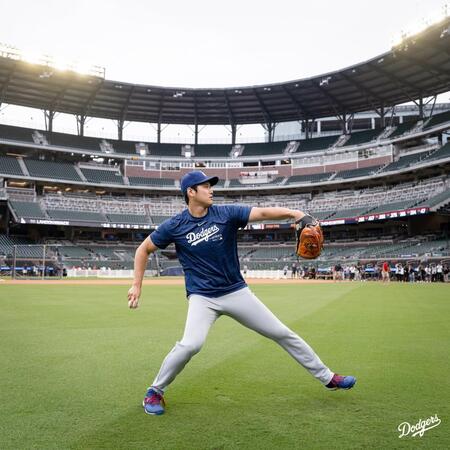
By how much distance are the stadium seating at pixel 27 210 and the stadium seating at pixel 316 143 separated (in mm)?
37082

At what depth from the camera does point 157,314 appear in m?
12.8

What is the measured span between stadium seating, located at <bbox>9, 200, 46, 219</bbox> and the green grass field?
5001 centimetres

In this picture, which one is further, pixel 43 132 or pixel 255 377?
pixel 43 132

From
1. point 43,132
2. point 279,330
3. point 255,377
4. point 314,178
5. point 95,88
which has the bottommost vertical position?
point 255,377

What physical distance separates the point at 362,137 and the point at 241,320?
63860 mm

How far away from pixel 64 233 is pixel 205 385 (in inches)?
2419

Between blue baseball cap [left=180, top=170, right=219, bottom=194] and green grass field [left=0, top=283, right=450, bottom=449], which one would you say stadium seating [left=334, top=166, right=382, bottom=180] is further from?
blue baseball cap [left=180, top=170, right=219, bottom=194]

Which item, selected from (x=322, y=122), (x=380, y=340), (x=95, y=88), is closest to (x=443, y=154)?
(x=322, y=122)

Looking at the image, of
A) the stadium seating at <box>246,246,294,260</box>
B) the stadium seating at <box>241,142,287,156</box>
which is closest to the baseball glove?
the stadium seating at <box>246,246,294,260</box>

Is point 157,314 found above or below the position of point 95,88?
below

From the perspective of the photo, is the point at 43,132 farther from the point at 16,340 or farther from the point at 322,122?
the point at 16,340

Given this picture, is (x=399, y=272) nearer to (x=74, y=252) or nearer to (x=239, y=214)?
(x=239, y=214)

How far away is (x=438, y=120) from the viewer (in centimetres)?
5450

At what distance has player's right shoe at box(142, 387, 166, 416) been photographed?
4.16 m
